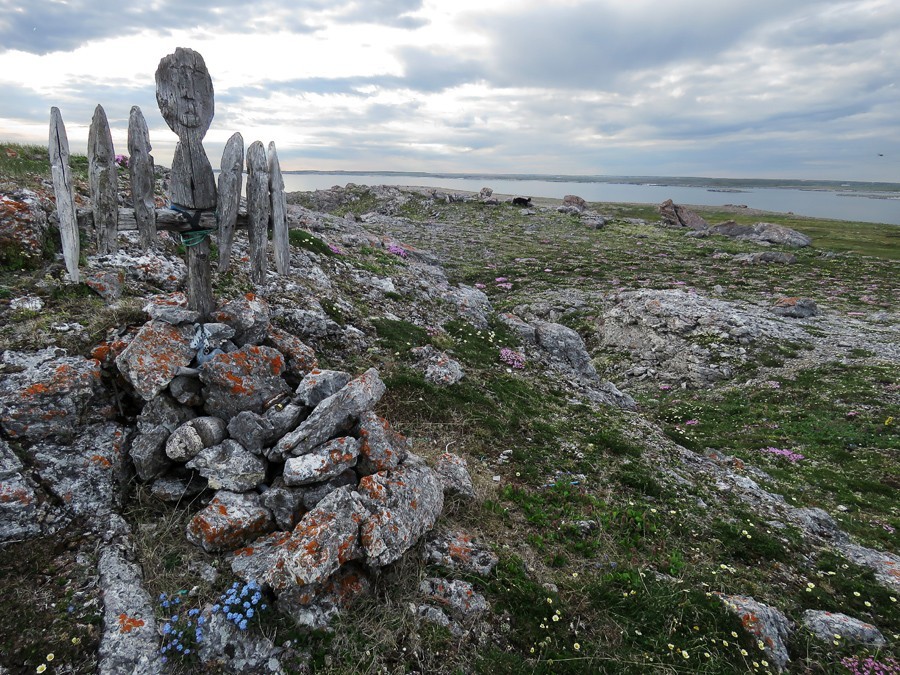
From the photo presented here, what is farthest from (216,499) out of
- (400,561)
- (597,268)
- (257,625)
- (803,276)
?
(803,276)

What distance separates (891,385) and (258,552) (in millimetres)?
22782

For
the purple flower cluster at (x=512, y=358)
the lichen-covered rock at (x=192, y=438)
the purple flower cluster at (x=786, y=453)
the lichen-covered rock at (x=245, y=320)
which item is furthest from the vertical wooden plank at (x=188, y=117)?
the purple flower cluster at (x=786, y=453)

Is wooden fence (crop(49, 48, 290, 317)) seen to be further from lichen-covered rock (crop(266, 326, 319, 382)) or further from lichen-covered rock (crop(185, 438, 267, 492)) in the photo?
lichen-covered rock (crop(185, 438, 267, 492))

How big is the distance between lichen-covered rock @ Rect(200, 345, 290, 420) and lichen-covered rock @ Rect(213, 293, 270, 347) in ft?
1.68

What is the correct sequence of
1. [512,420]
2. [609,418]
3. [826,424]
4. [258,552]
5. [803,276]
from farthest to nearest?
[803,276]
[826,424]
[609,418]
[512,420]
[258,552]

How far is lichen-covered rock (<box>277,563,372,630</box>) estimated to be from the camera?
441cm

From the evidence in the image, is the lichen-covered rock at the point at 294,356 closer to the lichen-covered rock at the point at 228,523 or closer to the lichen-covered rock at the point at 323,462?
the lichen-covered rock at the point at 323,462

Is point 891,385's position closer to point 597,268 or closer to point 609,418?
point 609,418

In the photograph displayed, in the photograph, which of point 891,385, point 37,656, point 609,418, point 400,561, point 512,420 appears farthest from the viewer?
point 891,385

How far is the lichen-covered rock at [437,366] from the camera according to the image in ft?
35.9

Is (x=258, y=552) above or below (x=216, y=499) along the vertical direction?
below

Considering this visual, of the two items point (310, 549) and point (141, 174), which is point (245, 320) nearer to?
point (141, 174)

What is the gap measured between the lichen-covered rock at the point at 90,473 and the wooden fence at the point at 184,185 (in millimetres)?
2281

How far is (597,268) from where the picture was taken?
3806 cm
